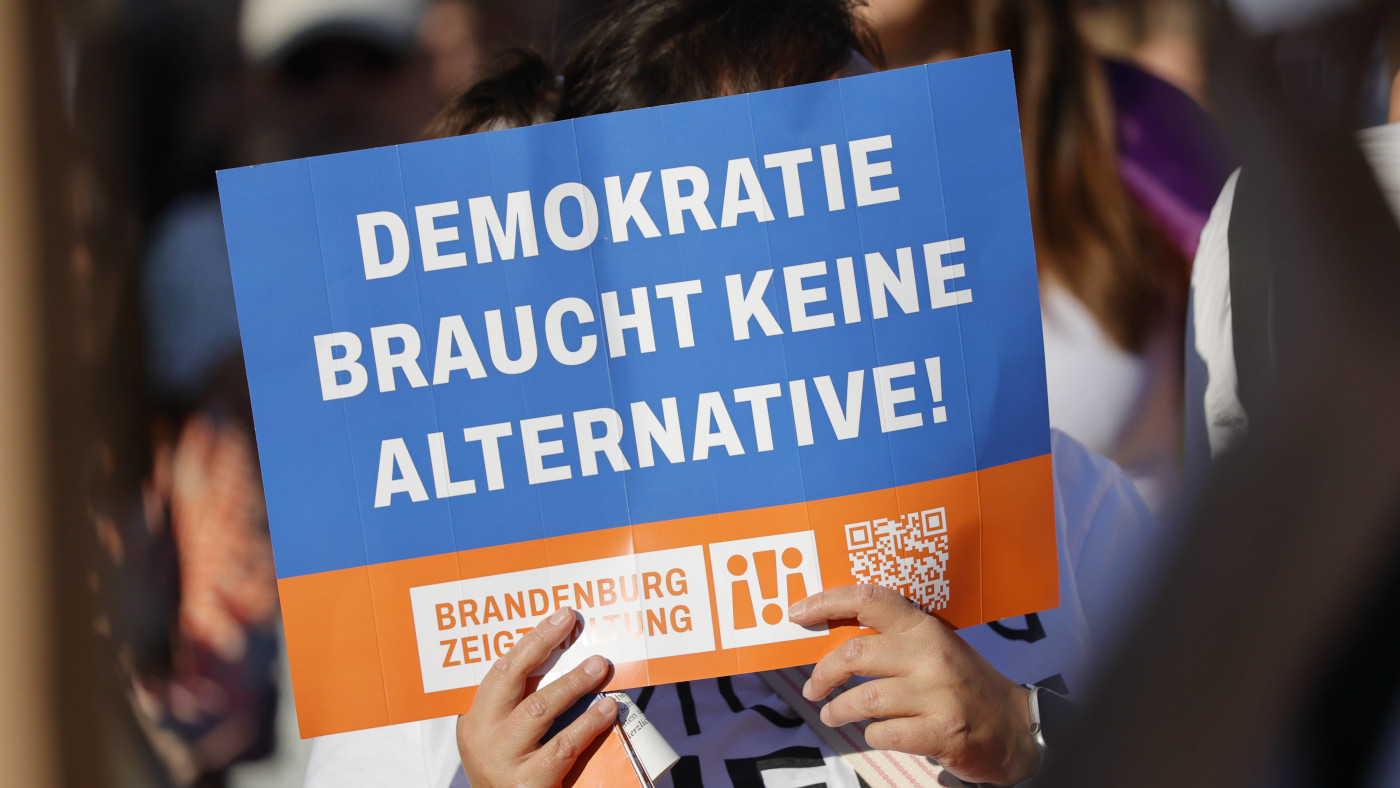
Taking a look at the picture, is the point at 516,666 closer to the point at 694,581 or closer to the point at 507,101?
the point at 694,581

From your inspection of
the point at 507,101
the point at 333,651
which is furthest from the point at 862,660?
the point at 507,101

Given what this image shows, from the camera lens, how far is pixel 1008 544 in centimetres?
64

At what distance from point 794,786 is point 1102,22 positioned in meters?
1.23

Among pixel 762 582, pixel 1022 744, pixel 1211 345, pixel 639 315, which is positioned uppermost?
pixel 639 315

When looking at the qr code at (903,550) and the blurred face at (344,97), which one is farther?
the blurred face at (344,97)

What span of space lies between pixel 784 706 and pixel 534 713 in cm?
33

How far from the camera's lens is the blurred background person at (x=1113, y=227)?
1.23 m

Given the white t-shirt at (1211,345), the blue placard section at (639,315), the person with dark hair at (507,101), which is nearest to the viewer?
the blue placard section at (639,315)

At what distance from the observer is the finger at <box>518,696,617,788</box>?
586mm

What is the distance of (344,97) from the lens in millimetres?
969

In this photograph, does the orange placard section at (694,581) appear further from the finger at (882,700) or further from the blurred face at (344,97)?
the blurred face at (344,97)

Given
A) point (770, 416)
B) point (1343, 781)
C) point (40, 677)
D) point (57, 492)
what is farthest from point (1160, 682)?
point (57, 492)

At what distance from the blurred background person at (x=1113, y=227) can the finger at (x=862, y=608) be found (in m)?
0.74

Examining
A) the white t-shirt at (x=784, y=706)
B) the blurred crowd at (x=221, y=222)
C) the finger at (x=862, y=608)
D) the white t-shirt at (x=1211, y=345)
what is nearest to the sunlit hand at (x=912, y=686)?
the finger at (x=862, y=608)
